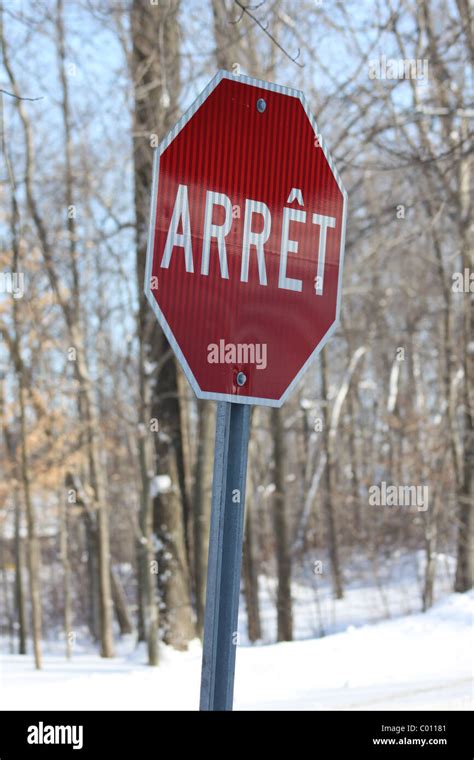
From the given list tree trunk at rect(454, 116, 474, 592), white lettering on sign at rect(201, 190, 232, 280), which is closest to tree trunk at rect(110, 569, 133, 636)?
tree trunk at rect(454, 116, 474, 592)

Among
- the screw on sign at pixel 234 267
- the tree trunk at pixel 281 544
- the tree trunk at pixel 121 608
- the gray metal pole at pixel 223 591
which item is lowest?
the tree trunk at pixel 121 608

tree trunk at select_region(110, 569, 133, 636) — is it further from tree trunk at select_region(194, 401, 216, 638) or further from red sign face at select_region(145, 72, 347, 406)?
red sign face at select_region(145, 72, 347, 406)

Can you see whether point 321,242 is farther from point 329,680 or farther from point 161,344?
point 161,344

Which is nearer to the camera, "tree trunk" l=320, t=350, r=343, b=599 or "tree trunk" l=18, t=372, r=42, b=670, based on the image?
"tree trunk" l=18, t=372, r=42, b=670

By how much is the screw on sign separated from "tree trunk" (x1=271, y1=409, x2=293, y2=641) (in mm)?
13978

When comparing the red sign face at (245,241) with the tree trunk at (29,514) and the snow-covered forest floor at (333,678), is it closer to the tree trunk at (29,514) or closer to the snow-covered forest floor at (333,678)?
the snow-covered forest floor at (333,678)

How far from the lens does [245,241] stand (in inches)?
75.0

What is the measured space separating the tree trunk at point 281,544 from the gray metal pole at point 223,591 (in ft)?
45.8

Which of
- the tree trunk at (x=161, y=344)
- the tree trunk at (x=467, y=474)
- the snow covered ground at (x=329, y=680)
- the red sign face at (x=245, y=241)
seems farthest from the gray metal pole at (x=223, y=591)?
the tree trunk at (x=467, y=474)

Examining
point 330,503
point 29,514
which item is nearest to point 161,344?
point 29,514

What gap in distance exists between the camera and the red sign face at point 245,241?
1847 millimetres

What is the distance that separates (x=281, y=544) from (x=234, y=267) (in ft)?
49.2

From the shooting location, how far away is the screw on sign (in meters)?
1.82
